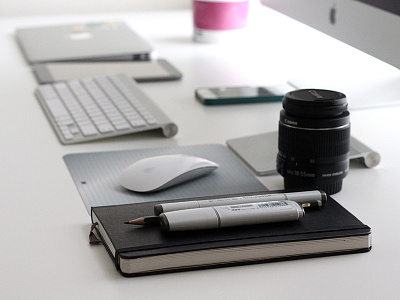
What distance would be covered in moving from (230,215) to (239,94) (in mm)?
625

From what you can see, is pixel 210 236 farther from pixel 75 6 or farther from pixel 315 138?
pixel 75 6

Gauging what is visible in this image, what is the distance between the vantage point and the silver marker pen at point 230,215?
761 mm

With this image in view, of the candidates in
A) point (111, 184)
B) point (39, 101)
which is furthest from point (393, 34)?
point (39, 101)

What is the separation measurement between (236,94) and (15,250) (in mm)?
683

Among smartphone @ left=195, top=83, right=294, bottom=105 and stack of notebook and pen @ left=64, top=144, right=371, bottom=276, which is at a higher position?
stack of notebook and pen @ left=64, top=144, right=371, bottom=276

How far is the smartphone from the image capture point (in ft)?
4.42

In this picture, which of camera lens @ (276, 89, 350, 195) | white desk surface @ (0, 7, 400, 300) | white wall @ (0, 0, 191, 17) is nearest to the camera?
white desk surface @ (0, 7, 400, 300)

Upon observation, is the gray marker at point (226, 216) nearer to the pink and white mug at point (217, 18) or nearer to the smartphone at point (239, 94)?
the smartphone at point (239, 94)

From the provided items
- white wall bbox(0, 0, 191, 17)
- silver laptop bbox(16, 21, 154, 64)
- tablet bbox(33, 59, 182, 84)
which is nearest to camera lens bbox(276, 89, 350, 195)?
tablet bbox(33, 59, 182, 84)

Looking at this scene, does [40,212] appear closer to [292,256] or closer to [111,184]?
[111,184]

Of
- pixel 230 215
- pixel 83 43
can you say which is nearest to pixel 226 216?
pixel 230 215

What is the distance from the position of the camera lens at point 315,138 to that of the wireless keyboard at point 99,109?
0.31m

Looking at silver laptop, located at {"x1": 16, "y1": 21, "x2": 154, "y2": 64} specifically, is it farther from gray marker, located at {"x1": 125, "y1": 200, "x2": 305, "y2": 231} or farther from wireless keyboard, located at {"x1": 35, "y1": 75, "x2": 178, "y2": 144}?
gray marker, located at {"x1": 125, "y1": 200, "x2": 305, "y2": 231}

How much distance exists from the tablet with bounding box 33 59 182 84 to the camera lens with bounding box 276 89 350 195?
0.67 m
